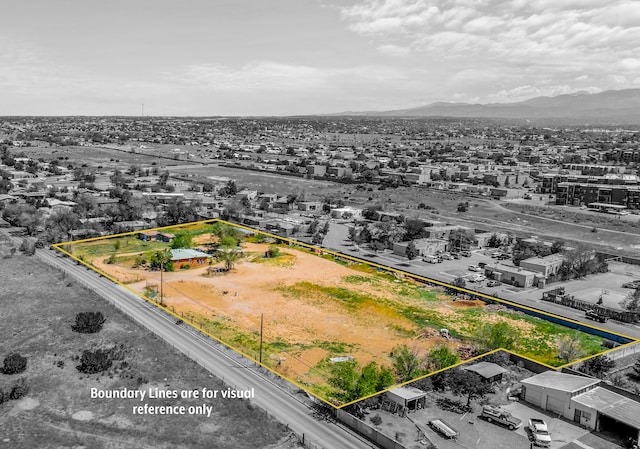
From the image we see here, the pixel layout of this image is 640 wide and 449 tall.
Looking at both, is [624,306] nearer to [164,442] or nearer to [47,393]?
[164,442]

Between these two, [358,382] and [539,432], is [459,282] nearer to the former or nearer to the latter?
[358,382]

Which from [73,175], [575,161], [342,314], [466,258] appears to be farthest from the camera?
[575,161]

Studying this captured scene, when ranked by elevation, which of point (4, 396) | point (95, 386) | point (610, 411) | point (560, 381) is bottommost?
point (95, 386)

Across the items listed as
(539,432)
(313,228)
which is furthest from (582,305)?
(313,228)

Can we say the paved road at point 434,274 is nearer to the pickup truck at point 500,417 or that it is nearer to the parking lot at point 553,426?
the parking lot at point 553,426

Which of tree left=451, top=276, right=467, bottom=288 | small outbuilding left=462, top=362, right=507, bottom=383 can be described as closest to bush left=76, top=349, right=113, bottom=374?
small outbuilding left=462, top=362, right=507, bottom=383

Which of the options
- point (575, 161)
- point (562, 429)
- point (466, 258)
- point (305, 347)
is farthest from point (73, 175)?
point (575, 161)
